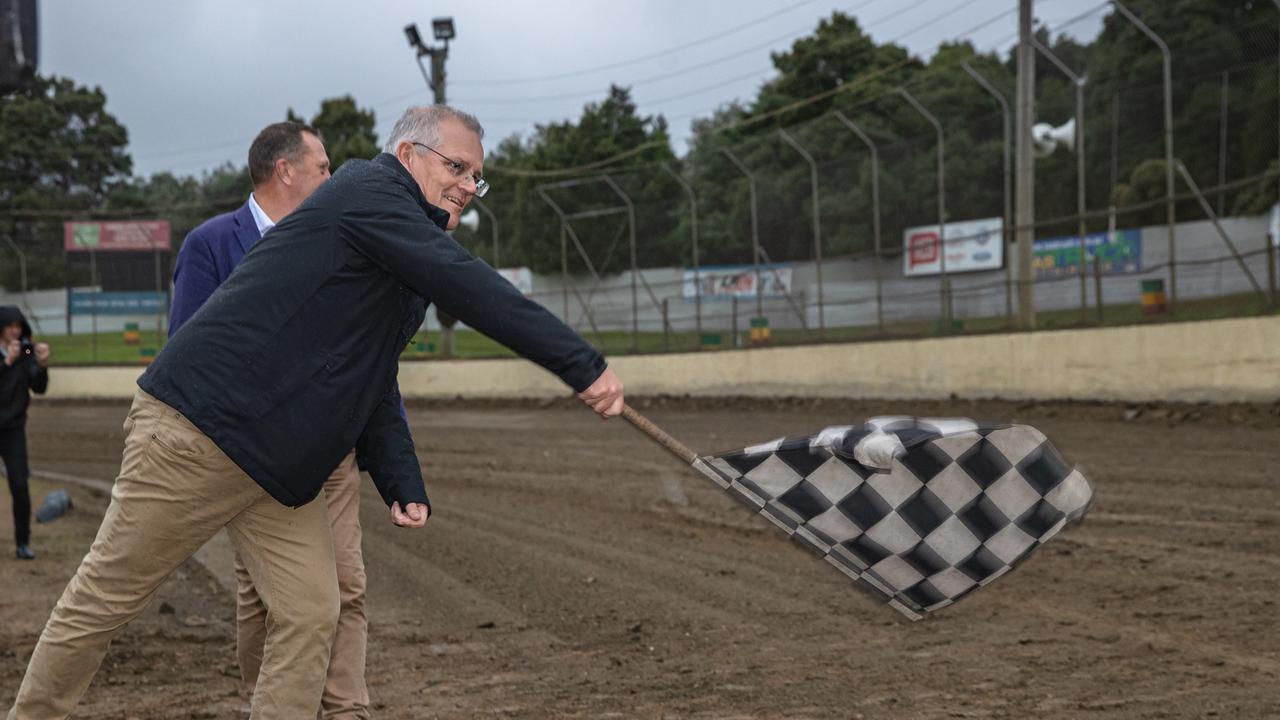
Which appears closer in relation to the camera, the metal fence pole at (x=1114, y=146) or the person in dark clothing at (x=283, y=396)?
the person in dark clothing at (x=283, y=396)

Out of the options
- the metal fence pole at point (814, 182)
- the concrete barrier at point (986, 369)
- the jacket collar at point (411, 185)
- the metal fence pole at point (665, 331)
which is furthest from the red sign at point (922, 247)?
the jacket collar at point (411, 185)

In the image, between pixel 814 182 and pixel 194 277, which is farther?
pixel 814 182

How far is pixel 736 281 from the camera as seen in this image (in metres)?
23.4

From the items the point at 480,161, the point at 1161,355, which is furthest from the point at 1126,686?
the point at 1161,355

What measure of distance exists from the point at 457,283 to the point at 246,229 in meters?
1.57

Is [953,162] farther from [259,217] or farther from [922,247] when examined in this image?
[259,217]

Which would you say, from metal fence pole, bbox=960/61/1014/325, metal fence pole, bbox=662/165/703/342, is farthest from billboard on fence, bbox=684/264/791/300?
metal fence pole, bbox=960/61/1014/325

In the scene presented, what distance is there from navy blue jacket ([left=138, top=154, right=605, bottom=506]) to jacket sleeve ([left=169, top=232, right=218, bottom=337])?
110 centimetres

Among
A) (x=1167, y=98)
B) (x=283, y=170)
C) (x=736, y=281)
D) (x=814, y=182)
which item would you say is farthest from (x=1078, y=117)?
(x=283, y=170)

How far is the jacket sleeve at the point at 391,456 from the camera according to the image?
3535 millimetres

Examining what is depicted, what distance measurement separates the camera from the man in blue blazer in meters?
3.92

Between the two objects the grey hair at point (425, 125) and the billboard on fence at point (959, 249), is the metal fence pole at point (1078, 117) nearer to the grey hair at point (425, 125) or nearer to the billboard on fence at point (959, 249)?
the billboard on fence at point (959, 249)

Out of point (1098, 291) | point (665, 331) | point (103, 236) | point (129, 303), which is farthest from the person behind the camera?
point (103, 236)

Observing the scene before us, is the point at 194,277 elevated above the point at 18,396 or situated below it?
above
